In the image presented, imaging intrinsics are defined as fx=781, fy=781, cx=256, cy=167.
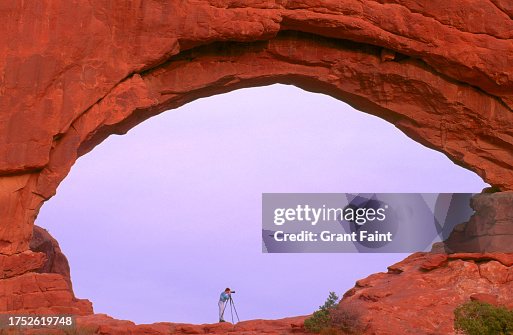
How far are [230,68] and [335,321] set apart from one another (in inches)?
282

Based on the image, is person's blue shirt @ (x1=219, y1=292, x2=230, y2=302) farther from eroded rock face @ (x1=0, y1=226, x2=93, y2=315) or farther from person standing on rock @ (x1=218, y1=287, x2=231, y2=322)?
eroded rock face @ (x1=0, y1=226, x2=93, y2=315)

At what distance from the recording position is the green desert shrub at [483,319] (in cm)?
1479

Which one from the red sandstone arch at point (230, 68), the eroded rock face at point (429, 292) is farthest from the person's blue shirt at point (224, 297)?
the red sandstone arch at point (230, 68)

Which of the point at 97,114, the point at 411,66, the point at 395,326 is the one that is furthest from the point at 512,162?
the point at 97,114

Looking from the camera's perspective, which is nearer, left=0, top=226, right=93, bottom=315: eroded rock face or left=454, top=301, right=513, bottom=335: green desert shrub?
left=454, top=301, right=513, bottom=335: green desert shrub

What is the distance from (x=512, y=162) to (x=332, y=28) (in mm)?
6347

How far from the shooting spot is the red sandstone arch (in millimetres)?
17250

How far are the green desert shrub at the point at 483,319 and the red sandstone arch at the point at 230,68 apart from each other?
6.37 m

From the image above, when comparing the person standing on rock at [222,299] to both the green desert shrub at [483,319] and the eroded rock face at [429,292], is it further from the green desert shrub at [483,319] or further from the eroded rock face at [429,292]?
the green desert shrub at [483,319]

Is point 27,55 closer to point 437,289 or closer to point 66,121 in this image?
point 66,121

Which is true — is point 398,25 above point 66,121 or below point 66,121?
above

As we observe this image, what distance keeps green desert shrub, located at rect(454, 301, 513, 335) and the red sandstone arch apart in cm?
637

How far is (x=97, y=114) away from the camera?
18188mm

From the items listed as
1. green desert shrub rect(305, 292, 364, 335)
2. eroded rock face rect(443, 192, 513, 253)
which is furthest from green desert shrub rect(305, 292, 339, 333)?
eroded rock face rect(443, 192, 513, 253)
